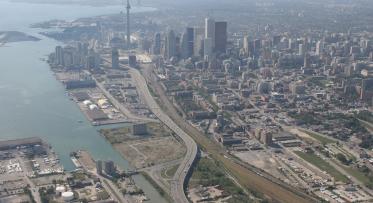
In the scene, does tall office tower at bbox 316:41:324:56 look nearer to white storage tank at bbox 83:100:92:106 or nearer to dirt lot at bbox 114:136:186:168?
white storage tank at bbox 83:100:92:106

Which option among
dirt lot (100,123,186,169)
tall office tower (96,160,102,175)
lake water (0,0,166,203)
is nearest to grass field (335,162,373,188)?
dirt lot (100,123,186,169)

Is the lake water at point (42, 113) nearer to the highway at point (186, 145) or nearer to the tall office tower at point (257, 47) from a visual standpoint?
the highway at point (186, 145)

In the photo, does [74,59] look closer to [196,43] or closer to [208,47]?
[196,43]

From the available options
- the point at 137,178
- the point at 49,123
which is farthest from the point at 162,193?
the point at 49,123

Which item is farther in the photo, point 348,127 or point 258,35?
point 258,35

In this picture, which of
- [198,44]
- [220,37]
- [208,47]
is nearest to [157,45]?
[198,44]

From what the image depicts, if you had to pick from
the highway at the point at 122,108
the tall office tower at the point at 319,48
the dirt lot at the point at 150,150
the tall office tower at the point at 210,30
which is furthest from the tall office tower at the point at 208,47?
the dirt lot at the point at 150,150

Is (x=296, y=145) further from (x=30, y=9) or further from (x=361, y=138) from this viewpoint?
(x=30, y=9)
